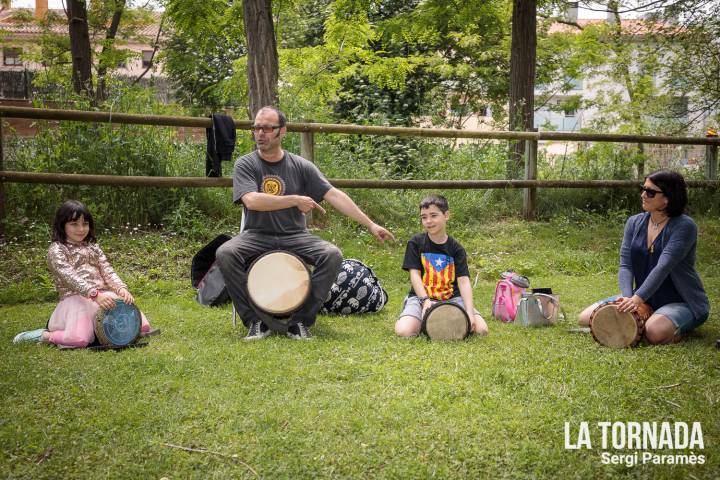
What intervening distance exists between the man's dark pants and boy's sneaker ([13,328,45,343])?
4.52 ft

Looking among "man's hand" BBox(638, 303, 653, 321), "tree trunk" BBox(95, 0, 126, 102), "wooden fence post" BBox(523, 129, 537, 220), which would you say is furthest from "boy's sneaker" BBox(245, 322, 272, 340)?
"tree trunk" BBox(95, 0, 126, 102)

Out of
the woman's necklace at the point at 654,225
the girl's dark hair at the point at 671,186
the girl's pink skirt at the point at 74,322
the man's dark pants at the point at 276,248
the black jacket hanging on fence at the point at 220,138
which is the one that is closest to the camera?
the girl's pink skirt at the point at 74,322

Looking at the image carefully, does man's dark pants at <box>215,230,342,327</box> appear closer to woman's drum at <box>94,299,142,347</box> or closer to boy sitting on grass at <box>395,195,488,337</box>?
boy sitting on grass at <box>395,195,488,337</box>

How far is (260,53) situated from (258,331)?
4.66m

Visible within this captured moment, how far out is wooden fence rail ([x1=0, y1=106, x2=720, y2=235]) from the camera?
24.6ft

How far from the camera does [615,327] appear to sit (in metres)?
4.81

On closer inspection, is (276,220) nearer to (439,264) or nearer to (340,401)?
(439,264)

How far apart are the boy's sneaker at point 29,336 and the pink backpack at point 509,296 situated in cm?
362

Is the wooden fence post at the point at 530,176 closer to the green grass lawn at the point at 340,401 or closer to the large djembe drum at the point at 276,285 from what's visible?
the green grass lawn at the point at 340,401

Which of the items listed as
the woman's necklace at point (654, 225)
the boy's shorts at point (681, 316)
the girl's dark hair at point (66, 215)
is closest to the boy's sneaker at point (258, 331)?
the girl's dark hair at point (66, 215)

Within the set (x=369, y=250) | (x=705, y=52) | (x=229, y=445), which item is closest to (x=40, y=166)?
(x=369, y=250)

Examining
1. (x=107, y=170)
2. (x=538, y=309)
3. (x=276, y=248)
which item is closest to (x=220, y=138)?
(x=107, y=170)

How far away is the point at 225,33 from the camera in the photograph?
37.4ft

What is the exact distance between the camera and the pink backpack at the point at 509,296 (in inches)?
231
